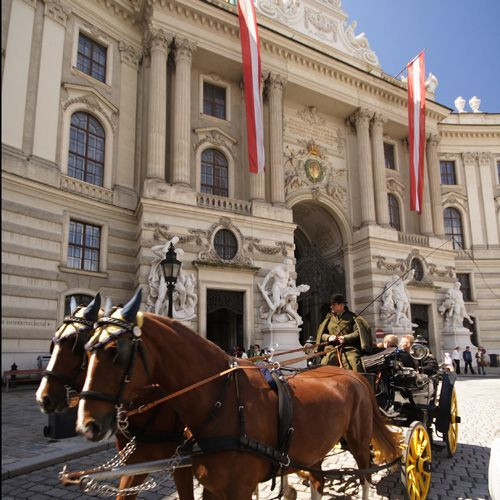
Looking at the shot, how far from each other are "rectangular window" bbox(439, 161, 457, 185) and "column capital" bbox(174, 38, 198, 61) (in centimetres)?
2108

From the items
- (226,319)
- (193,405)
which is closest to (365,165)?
(226,319)

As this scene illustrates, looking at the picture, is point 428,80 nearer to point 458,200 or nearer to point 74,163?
point 458,200

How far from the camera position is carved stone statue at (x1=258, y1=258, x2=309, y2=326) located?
17.9 meters

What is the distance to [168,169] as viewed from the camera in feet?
64.9

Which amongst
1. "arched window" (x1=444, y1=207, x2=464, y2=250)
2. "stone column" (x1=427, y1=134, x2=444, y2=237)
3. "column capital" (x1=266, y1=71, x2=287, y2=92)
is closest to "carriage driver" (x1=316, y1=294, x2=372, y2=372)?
"column capital" (x1=266, y1=71, x2=287, y2=92)

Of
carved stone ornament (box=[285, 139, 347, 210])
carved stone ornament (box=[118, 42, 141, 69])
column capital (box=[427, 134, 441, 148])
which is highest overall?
carved stone ornament (box=[118, 42, 141, 69])

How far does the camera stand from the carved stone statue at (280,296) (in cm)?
1788

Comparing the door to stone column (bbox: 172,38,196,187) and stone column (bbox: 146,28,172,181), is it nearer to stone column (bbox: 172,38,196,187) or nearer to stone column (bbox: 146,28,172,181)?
stone column (bbox: 172,38,196,187)

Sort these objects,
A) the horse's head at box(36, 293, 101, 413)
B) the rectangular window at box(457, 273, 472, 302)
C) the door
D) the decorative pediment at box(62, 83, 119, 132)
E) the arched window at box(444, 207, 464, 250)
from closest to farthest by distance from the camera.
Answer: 1. the horse's head at box(36, 293, 101, 413)
2. the decorative pediment at box(62, 83, 119, 132)
3. the door
4. the rectangular window at box(457, 273, 472, 302)
5. the arched window at box(444, 207, 464, 250)

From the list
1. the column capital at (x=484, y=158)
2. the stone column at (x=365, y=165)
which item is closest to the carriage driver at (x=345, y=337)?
the stone column at (x=365, y=165)

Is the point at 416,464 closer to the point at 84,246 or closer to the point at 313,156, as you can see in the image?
the point at 84,246

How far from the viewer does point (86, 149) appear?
58.7ft

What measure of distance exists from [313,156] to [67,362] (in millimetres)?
22368

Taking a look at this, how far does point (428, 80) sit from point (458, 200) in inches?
356
